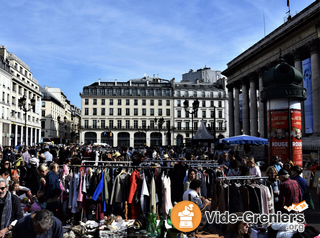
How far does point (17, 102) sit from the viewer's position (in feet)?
175

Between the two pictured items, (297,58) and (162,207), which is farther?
(297,58)

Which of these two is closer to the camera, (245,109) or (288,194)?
(288,194)

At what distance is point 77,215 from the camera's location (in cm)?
735

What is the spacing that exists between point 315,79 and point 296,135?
1598 cm

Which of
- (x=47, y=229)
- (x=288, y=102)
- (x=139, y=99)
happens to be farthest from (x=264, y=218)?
(x=139, y=99)

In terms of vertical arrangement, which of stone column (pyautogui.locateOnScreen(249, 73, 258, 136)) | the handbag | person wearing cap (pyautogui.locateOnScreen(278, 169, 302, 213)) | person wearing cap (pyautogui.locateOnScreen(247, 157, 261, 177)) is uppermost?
stone column (pyautogui.locateOnScreen(249, 73, 258, 136))

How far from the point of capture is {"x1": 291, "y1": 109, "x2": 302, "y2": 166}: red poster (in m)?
12.1

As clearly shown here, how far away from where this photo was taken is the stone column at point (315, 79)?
25188 mm

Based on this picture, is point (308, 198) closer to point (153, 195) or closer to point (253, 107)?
point (153, 195)

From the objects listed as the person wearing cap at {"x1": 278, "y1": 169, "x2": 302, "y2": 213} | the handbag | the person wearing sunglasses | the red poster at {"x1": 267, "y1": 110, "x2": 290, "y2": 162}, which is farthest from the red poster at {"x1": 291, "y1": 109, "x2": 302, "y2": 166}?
the person wearing sunglasses

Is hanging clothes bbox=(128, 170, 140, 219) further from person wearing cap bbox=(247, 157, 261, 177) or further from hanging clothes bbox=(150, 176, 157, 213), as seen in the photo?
person wearing cap bbox=(247, 157, 261, 177)

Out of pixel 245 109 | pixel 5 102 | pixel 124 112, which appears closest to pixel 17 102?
pixel 5 102

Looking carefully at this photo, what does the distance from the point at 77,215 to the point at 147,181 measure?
6.72 feet

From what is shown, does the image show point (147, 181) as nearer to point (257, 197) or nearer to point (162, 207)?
point (162, 207)
